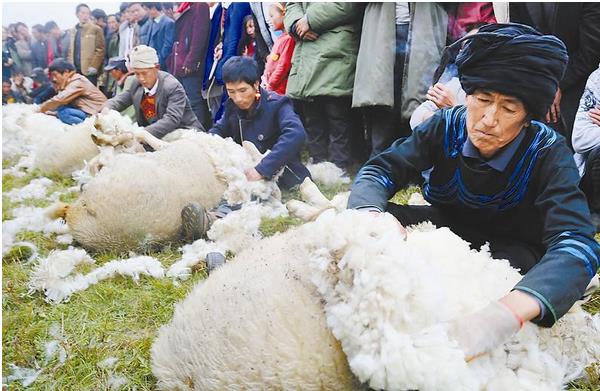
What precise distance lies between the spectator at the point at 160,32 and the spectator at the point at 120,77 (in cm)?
35

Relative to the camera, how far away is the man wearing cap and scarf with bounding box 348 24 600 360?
4.32ft

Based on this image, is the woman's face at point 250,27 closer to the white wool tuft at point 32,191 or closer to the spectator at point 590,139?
the white wool tuft at point 32,191

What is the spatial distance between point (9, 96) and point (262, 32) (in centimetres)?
344

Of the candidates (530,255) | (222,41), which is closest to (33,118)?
(222,41)

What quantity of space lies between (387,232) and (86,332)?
1.38 metres

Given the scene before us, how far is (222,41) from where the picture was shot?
4.20 m

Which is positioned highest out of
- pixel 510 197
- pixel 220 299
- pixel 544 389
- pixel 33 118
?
Result: pixel 220 299

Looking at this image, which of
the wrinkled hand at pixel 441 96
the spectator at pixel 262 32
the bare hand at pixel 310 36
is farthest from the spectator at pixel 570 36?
the spectator at pixel 262 32

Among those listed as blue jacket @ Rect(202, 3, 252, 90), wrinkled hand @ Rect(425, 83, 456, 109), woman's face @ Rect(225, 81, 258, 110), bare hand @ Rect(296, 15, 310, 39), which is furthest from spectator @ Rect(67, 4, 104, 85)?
wrinkled hand @ Rect(425, 83, 456, 109)

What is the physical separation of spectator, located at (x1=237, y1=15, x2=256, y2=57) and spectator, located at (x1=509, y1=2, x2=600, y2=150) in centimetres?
213

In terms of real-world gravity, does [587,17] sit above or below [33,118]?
above

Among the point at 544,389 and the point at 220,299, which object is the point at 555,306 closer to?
the point at 544,389

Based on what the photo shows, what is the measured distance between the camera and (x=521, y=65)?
157cm

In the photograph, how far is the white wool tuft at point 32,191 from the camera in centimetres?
429
